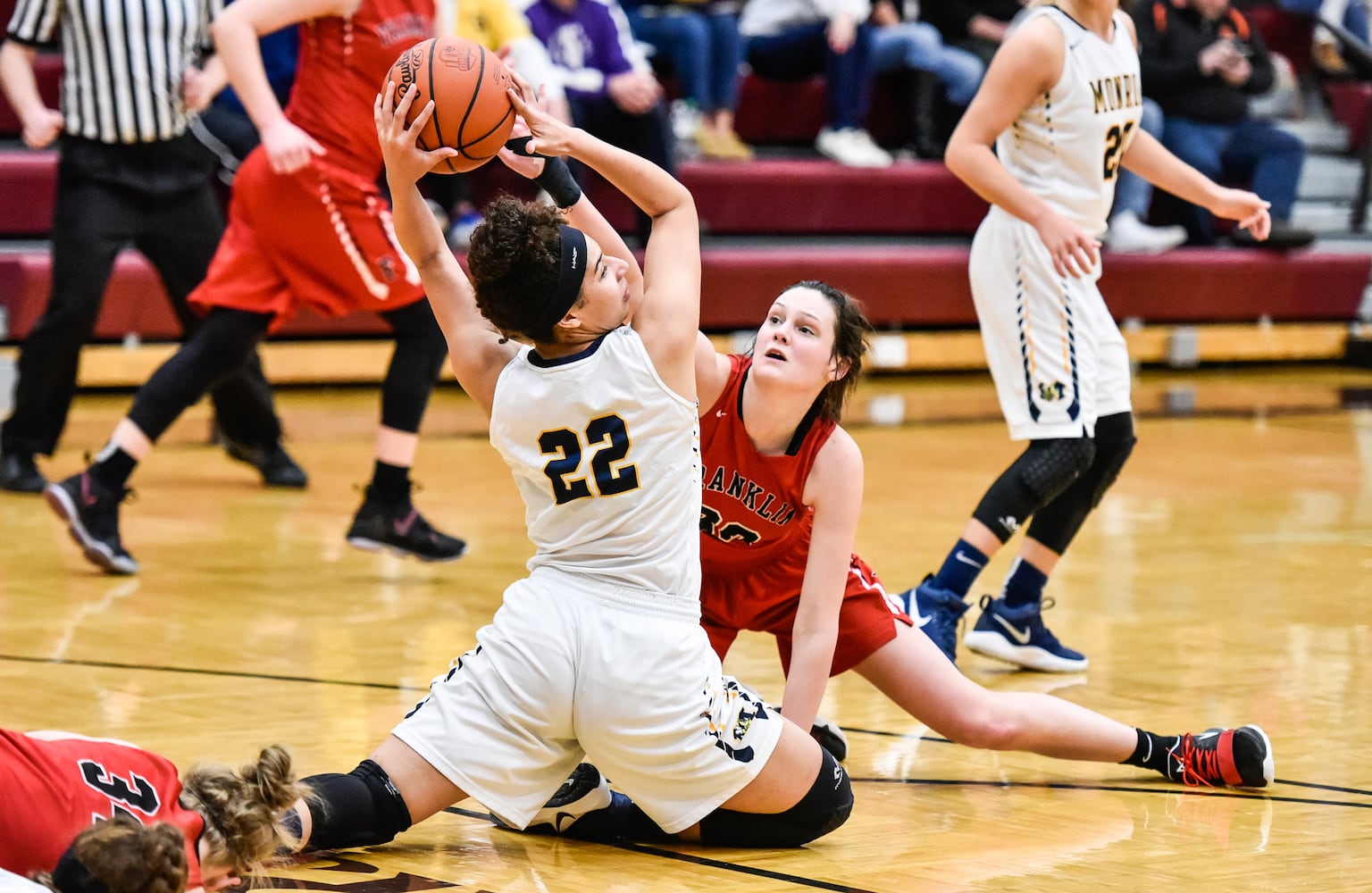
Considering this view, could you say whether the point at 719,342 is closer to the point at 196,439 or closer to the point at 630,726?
the point at 196,439

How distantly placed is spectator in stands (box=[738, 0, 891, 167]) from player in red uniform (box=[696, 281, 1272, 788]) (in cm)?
706

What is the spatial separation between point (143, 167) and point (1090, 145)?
9.96ft

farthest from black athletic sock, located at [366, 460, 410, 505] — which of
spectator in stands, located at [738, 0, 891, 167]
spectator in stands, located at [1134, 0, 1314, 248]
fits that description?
spectator in stands, located at [1134, 0, 1314, 248]

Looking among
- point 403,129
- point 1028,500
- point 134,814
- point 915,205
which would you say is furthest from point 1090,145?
point 915,205

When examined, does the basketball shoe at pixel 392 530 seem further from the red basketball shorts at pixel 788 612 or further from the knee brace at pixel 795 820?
the knee brace at pixel 795 820

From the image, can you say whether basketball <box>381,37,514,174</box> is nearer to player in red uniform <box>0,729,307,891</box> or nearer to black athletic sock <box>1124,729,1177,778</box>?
player in red uniform <box>0,729,307,891</box>

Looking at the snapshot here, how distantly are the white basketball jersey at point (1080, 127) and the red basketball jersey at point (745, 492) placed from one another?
5.00ft

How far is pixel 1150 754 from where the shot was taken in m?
3.50

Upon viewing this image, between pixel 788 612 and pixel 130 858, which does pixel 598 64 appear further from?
pixel 130 858

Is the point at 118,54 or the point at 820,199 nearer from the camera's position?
the point at 118,54

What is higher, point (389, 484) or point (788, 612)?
point (788, 612)

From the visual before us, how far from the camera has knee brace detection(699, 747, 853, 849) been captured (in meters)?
3.03

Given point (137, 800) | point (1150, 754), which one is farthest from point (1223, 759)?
point (137, 800)

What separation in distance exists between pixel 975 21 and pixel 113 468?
6.95m
